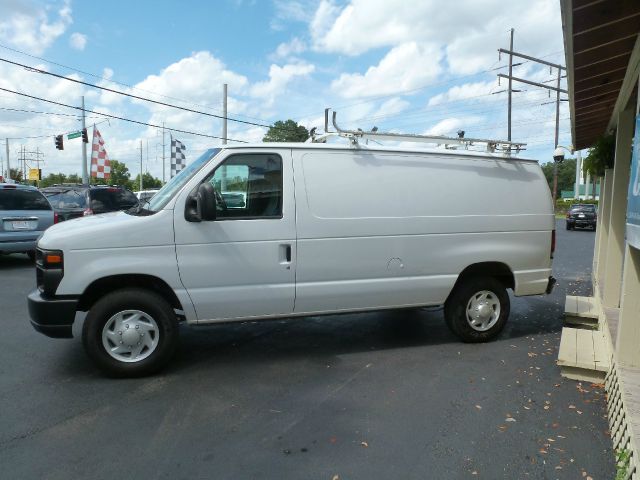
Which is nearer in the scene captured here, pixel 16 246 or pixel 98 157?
pixel 16 246

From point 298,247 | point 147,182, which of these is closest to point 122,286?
point 298,247

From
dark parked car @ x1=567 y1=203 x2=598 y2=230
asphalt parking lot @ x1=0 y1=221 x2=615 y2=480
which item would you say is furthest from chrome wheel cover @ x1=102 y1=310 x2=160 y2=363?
dark parked car @ x1=567 y1=203 x2=598 y2=230

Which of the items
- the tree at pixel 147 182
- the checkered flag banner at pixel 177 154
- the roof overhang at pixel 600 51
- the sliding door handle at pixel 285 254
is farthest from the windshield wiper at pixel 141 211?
the tree at pixel 147 182

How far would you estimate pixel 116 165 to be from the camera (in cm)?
9238

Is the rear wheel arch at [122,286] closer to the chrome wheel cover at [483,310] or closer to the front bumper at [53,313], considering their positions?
the front bumper at [53,313]

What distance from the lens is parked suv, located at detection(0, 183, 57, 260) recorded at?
1012 centimetres

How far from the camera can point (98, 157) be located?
23.5 metres

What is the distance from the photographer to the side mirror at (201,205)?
4.27m

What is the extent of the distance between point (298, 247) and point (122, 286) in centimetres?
165

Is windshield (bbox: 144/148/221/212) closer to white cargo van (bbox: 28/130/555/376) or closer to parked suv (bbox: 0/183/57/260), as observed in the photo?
white cargo van (bbox: 28/130/555/376)

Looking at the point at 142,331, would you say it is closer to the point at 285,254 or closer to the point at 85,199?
the point at 285,254

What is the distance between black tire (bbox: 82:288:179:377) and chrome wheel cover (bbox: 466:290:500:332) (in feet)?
10.5

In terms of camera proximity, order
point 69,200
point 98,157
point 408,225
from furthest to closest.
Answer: point 98,157 < point 69,200 < point 408,225

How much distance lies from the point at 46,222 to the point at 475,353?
950 cm
